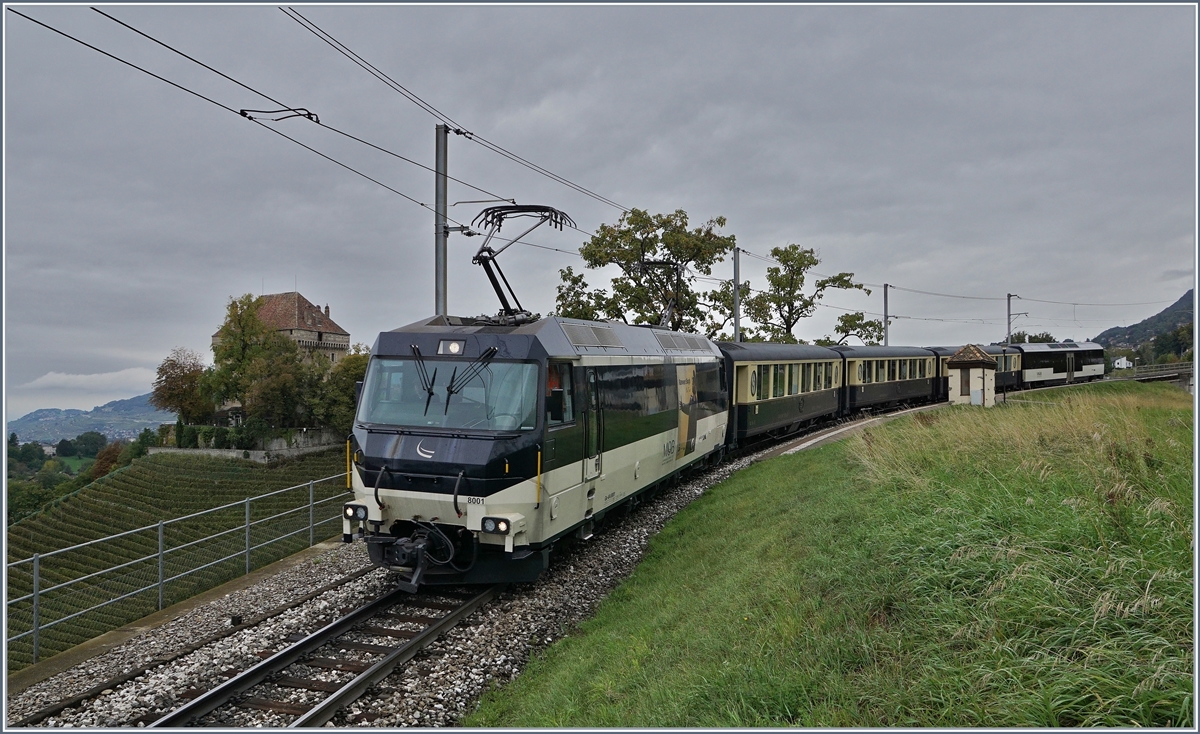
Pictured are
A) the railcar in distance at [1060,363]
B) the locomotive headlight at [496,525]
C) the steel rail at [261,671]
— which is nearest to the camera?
the steel rail at [261,671]

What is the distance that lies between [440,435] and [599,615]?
9.45ft

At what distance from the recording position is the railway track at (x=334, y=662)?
18.5 feet

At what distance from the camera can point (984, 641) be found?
13.7 feet

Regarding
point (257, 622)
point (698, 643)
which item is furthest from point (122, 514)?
point (698, 643)

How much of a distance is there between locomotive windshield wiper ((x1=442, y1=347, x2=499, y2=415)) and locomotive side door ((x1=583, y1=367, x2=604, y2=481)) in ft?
5.25

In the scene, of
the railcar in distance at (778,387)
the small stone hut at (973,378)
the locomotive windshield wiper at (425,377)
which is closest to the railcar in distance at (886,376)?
the railcar in distance at (778,387)

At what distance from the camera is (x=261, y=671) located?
20.4 ft

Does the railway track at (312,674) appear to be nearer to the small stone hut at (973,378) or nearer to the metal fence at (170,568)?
the metal fence at (170,568)

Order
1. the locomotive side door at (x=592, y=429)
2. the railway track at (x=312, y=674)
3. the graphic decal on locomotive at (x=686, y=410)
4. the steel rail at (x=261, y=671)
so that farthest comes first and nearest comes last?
the graphic decal on locomotive at (x=686, y=410), the locomotive side door at (x=592, y=429), the railway track at (x=312, y=674), the steel rail at (x=261, y=671)

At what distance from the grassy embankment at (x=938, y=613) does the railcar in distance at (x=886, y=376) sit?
62.1 feet

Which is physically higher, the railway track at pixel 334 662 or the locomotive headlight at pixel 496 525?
the locomotive headlight at pixel 496 525

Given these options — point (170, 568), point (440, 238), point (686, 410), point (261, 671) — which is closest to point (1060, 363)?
point (686, 410)

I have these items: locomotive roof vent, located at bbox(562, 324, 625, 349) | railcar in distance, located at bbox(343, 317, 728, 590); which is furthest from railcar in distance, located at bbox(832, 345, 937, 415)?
railcar in distance, located at bbox(343, 317, 728, 590)

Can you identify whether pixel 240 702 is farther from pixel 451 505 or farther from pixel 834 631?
pixel 834 631
